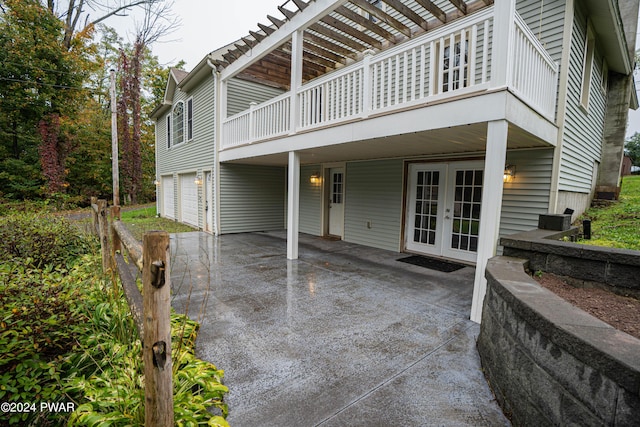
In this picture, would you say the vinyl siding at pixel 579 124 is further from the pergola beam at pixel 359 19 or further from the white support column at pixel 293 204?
the white support column at pixel 293 204

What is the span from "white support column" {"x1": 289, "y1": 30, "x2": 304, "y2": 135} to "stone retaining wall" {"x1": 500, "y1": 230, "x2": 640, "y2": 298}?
14.3 feet

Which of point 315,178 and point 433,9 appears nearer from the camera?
point 433,9

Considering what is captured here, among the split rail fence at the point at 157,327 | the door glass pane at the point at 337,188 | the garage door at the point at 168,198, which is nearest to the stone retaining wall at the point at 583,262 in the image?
the split rail fence at the point at 157,327

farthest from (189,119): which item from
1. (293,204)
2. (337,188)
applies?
(293,204)

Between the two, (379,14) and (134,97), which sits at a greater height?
(134,97)

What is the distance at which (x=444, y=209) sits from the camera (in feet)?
20.8

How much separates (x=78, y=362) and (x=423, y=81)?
426 cm

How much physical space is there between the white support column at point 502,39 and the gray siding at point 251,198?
7717 mm

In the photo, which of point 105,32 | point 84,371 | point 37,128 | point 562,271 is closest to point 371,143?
point 562,271

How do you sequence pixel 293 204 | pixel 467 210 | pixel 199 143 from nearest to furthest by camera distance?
pixel 467 210, pixel 293 204, pixel 199 143

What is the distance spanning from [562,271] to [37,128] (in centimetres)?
2001

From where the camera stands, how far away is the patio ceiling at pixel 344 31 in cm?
514

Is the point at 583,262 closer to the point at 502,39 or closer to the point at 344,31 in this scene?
the point at 502,39

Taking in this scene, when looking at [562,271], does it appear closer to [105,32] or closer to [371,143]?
[371,143]
